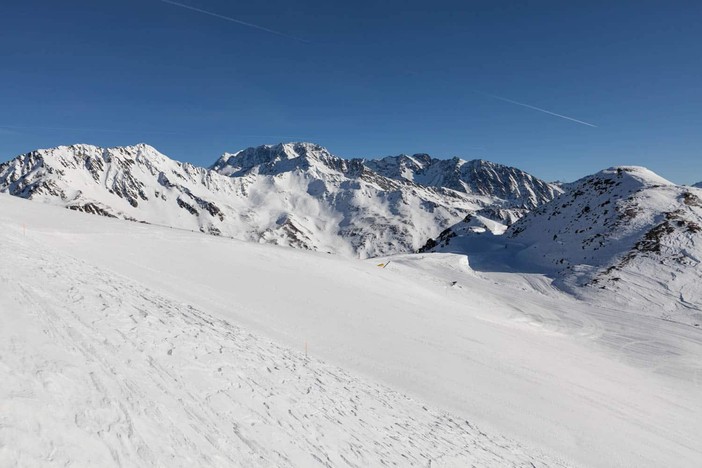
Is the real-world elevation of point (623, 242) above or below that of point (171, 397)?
above

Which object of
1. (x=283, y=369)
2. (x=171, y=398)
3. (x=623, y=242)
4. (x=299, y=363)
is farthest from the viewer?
(x=623, y=242)

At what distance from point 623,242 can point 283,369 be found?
58.5 meters

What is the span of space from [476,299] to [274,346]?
1025 inches

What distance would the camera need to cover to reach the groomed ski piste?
666 centimetres

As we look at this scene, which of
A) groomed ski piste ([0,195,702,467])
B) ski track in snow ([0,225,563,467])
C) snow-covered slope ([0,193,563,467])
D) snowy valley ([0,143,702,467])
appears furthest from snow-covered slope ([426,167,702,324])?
snow-covered slope ([0,193,563,467])

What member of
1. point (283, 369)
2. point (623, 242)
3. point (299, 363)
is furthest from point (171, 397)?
point (623, 242)

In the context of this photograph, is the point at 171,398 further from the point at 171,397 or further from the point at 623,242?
the point at 623,242

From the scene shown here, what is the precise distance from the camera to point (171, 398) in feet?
25.5

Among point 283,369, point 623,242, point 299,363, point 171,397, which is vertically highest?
point 623,242

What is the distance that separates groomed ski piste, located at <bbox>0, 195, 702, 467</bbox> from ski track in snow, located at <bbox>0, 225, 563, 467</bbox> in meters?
0.05

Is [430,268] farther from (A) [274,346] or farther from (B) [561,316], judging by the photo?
(A) [274,346]

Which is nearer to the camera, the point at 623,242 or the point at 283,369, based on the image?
the point at 283,369

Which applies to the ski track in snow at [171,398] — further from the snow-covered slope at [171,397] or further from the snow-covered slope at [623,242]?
the snow-covered slope at [623,242]

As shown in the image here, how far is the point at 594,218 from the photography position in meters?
63.3
